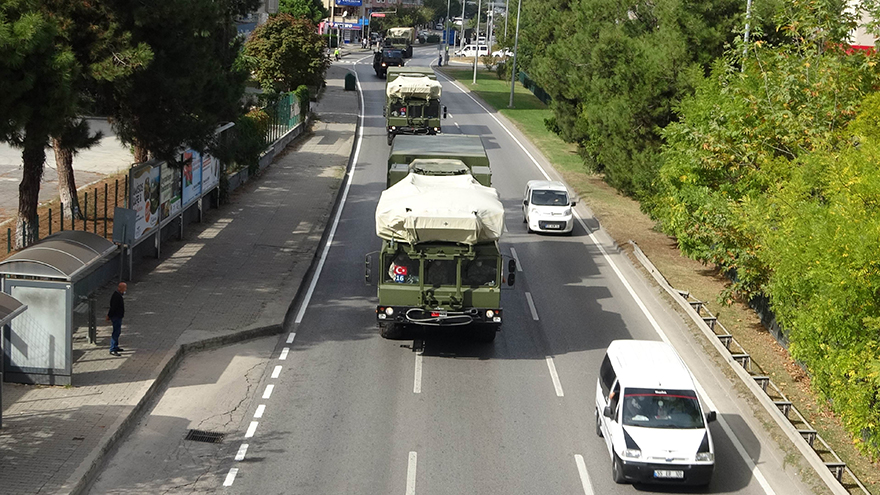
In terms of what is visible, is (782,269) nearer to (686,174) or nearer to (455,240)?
(455,240)

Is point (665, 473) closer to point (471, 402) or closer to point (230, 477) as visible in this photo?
point (471, 402)

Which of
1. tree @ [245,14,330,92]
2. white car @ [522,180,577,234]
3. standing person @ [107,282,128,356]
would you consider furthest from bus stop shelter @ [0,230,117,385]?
tree @ [245,14,330,92]

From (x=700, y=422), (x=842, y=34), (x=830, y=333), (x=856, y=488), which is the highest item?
(x=842, y=34)

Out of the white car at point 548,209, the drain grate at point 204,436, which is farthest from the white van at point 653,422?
the white car at point 548,209

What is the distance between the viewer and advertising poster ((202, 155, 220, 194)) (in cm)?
3084

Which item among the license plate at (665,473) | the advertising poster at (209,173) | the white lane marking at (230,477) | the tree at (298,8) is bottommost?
the white lane marking at (230,477)

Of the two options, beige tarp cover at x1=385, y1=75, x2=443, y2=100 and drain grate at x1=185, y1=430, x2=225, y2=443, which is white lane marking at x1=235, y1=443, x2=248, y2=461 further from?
beige tarp cover at x1=385, y1=75, x2=443, y2=100

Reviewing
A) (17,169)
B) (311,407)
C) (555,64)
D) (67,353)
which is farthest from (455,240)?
(555,64)

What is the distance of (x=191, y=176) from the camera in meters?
29.4

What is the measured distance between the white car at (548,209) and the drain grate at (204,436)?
61.1 ft

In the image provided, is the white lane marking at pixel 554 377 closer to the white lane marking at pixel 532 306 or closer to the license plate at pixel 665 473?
the white lane marking at pixel 532 306

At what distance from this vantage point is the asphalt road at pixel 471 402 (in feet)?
51.1

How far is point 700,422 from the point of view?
15.8m

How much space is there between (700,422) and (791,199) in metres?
7.80
